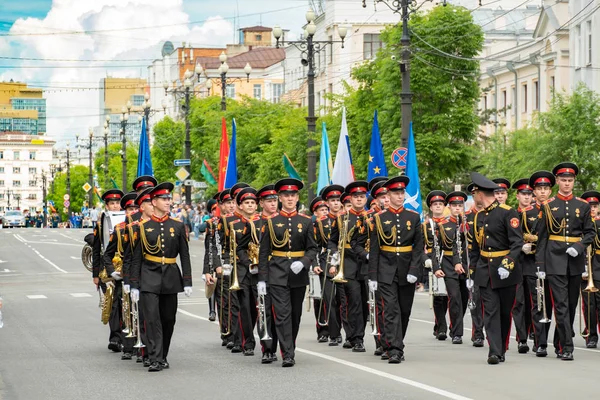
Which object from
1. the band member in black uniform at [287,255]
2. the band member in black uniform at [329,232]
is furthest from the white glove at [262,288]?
the band member in black uniform at [329,232]

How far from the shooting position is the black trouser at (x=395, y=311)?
14.2 m

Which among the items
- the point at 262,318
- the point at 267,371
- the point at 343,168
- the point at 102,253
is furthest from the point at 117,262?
the point at 343,168

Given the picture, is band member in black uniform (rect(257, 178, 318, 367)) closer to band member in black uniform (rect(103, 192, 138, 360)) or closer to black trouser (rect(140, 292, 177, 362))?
black trouser (rect(140, 292, 177, 362))

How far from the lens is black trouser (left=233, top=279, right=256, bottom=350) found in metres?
15.6

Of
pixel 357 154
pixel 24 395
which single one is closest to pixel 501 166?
pixel 357 154

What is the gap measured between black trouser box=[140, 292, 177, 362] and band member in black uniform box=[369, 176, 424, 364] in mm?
2281

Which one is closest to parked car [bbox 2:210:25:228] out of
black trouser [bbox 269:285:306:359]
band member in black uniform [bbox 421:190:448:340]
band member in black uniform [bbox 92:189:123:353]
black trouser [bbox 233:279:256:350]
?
band member in black uniform [bbox 421:190:448:340]

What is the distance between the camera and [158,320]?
14.2 m

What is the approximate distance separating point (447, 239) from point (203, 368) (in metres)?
4.67

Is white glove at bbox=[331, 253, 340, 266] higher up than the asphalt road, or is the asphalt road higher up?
white glove at bbox=[331, 253, 340, 266]

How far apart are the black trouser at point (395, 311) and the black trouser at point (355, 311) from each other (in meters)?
1.34

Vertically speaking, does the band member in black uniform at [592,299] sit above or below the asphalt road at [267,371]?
above

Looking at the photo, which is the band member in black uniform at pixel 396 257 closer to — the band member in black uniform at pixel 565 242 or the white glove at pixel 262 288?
the white glove at pixel 262 288

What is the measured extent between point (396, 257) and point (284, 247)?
1.27m
